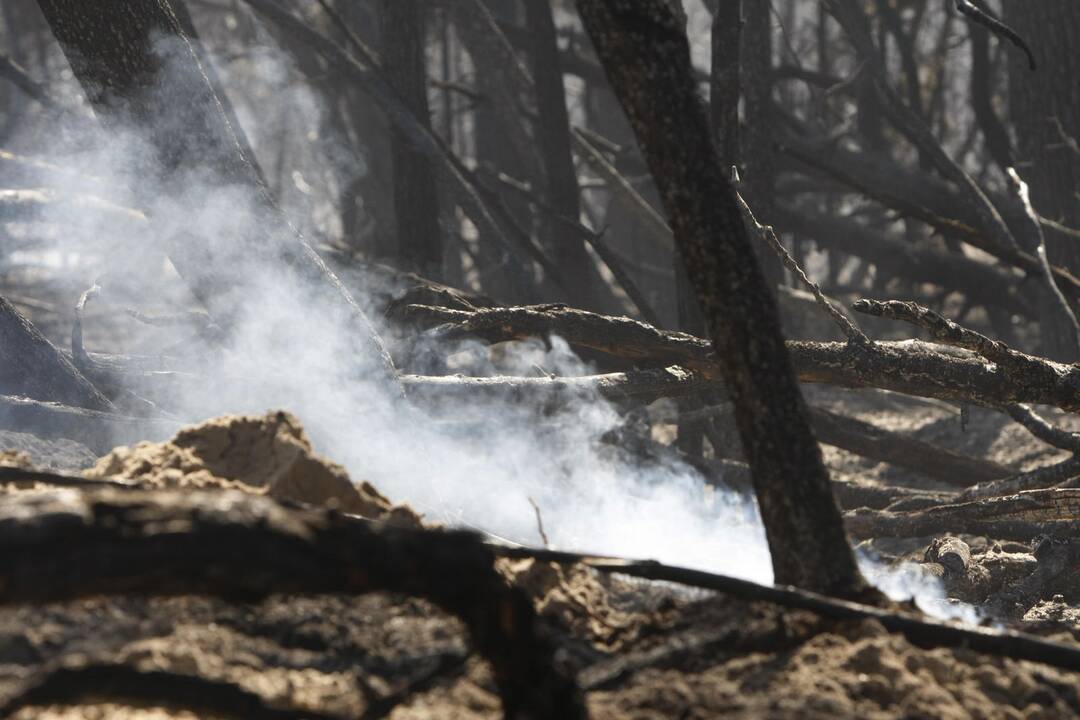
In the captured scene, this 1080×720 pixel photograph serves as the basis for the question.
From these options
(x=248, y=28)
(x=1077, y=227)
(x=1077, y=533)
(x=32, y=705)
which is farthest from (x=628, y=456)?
(x=248, y=28)

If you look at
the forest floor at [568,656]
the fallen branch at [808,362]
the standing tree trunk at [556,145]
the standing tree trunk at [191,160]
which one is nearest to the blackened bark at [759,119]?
the standing tree trunk at [556,145]

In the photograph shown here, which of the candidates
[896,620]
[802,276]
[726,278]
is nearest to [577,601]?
[896,620]

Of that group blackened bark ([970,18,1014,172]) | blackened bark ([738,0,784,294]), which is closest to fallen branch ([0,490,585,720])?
blackened bark ([738,0,784,294])

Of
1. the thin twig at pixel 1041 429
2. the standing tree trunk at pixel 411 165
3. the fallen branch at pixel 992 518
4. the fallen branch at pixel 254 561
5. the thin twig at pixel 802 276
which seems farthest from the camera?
the standing tree trunk at pixel 411 165

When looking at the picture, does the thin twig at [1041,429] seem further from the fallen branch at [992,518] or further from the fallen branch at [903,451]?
the fallen branch at [903,451]

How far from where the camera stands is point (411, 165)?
8102 millimetres

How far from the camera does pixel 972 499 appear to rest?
527 cm

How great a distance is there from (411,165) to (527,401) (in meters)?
3.31

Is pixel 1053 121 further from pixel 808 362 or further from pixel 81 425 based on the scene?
pixel 81 425

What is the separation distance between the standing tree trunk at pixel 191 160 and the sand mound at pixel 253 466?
6.72ft

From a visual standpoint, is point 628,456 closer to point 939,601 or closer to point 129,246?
point 939,601

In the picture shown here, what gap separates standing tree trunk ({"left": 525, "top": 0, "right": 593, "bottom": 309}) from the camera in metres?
8.66

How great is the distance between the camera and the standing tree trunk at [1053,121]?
8281 mm

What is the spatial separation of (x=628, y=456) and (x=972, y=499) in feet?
5.78
